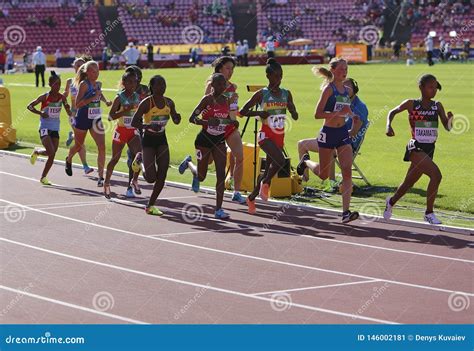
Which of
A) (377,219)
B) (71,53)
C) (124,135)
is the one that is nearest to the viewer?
(377,219)

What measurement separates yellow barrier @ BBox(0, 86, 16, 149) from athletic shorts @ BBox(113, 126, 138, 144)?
785 cm

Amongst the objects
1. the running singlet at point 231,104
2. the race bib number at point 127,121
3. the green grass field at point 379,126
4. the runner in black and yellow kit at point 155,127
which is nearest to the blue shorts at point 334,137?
the running singlet at point 231,104

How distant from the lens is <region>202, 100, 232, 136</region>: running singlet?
51.1 ft

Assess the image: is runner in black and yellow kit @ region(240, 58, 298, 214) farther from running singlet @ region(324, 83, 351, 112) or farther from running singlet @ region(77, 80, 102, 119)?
running singlet @ region(77, 80, 102, 119)

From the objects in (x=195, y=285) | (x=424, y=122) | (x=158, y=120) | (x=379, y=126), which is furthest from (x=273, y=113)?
(x=379, y=126)

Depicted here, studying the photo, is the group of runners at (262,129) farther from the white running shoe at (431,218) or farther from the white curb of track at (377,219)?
the white curb of track at (377,219)

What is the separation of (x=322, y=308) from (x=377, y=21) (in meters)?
74.1

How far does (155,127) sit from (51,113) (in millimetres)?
4373

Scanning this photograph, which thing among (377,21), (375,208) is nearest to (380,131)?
(375,208)

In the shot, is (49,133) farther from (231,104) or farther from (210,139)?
(210,139)

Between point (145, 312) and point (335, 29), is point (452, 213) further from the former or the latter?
point (335, 29)

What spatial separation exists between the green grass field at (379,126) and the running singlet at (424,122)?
1654 millimetres

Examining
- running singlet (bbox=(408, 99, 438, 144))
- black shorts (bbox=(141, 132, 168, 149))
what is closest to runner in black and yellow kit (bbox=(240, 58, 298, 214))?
black shorts (bbox=(141, 132, 168, 149))

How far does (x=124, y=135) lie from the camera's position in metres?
17.2
